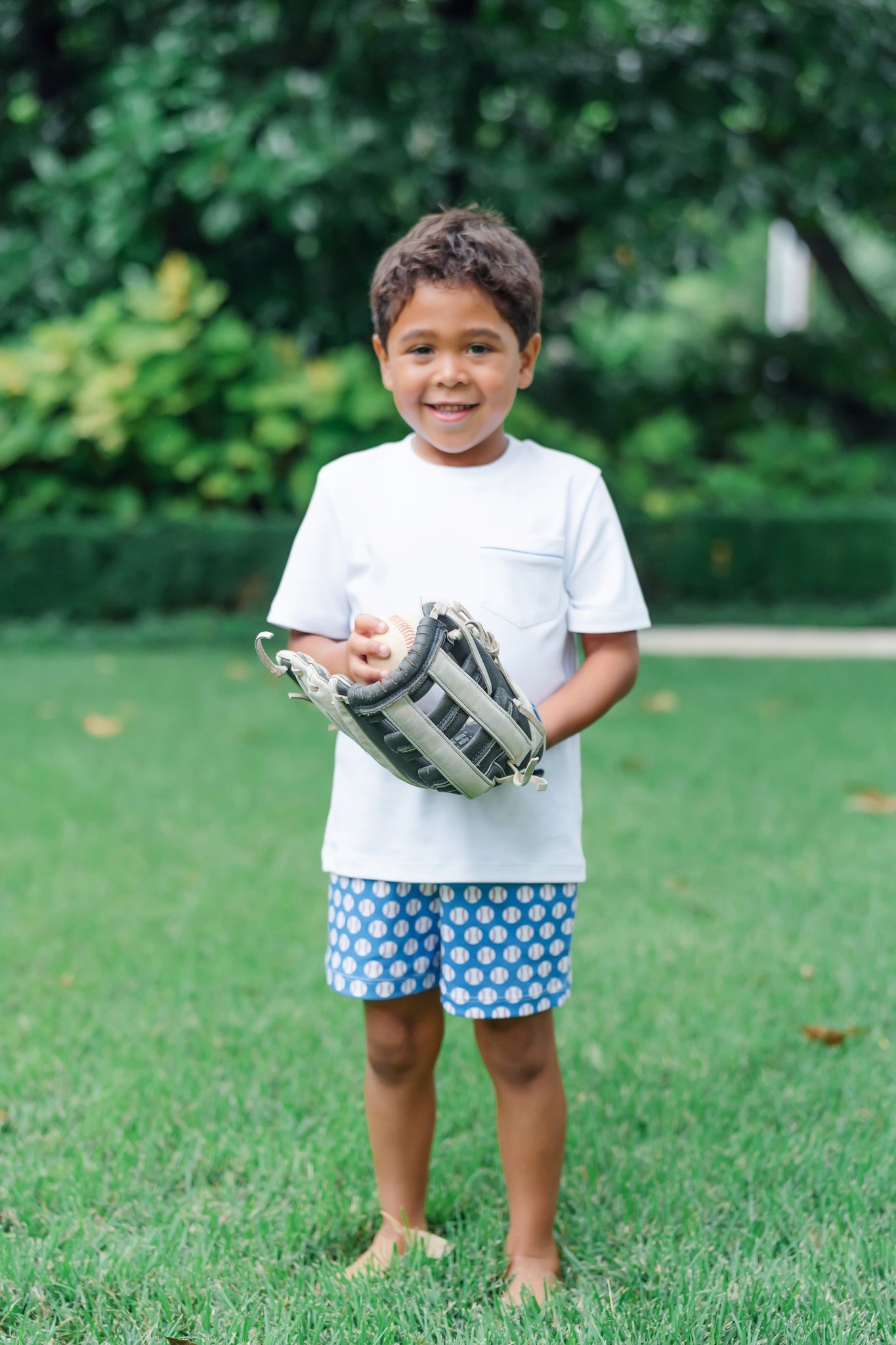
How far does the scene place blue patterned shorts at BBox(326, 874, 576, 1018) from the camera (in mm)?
2027

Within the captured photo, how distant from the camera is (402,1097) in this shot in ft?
7.14

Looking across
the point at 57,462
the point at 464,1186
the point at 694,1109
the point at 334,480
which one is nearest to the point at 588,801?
the point at 694,1109

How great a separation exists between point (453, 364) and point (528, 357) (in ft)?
0.61

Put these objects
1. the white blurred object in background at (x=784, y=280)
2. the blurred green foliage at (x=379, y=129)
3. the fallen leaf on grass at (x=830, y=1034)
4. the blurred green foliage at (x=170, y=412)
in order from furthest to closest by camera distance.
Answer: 1. the white blurred object in background at (x=784, y=280)
2. the blurred green foliage at (x=170, y=412)
3. the blurred green foliage at (x=379, y=129)
4. the fallen leaf on grass at (x=830, y=1034)

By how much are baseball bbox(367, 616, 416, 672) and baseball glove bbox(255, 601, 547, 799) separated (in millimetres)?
32

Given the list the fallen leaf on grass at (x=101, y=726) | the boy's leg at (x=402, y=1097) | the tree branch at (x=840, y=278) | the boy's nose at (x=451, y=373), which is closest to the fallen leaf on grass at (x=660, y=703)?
the fallen leaf on grass at (x=101, y=726)

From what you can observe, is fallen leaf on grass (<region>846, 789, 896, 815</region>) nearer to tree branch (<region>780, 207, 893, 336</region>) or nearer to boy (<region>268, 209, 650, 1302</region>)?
boy (<region>268, 209, 650, 1302</region>)

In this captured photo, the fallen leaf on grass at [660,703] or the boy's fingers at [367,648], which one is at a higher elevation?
the boy's fingers at [367,648]

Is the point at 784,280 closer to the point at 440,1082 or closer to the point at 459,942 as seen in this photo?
the point at 440,1082

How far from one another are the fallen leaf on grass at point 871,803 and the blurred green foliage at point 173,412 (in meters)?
4.57

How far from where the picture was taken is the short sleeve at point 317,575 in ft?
6.90

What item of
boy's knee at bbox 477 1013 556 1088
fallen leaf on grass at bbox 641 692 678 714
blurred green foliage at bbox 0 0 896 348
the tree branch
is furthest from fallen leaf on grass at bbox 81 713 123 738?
the tree branch

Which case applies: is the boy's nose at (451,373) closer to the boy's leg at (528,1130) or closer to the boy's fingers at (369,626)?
the boy's fingers at (369,626)

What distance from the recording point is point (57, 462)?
29.0 feet
